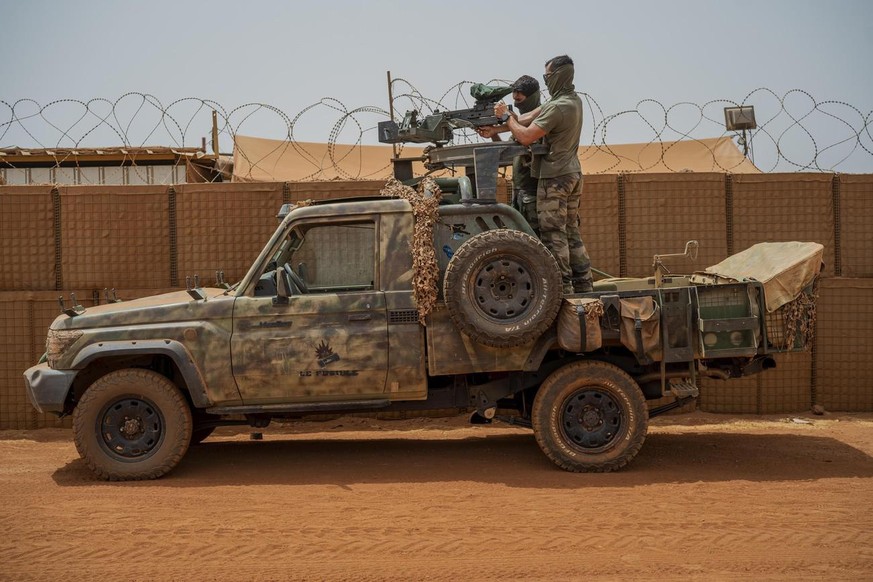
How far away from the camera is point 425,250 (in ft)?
22.6

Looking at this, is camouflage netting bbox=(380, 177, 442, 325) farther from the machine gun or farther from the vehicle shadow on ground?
the vehicle shadow on ground

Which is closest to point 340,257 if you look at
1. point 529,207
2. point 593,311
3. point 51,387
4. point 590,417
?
point 529,207

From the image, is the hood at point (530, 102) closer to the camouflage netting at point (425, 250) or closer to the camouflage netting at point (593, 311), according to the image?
the camouflage netting at point (425, 250)

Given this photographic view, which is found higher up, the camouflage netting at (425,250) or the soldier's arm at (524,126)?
the soldier's arm at (524,126)

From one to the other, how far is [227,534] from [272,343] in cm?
178

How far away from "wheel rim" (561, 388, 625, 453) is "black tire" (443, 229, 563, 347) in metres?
0.72

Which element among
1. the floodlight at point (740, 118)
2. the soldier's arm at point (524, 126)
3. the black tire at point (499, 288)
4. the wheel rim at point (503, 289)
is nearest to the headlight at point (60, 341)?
the black tire at point (499, 288)

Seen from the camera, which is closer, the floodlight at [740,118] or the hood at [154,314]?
the hood at [154,314]

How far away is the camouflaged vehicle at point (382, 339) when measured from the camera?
6.87 meters

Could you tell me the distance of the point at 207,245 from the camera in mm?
9422

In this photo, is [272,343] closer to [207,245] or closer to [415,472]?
[415,472]

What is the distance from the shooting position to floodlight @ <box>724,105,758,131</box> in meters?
11.9

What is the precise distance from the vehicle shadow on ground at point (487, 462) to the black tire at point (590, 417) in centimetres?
17

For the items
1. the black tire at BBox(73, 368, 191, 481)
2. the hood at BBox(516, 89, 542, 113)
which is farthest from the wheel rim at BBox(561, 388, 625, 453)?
the black tire at BBox(73, 368, 191, 481)
